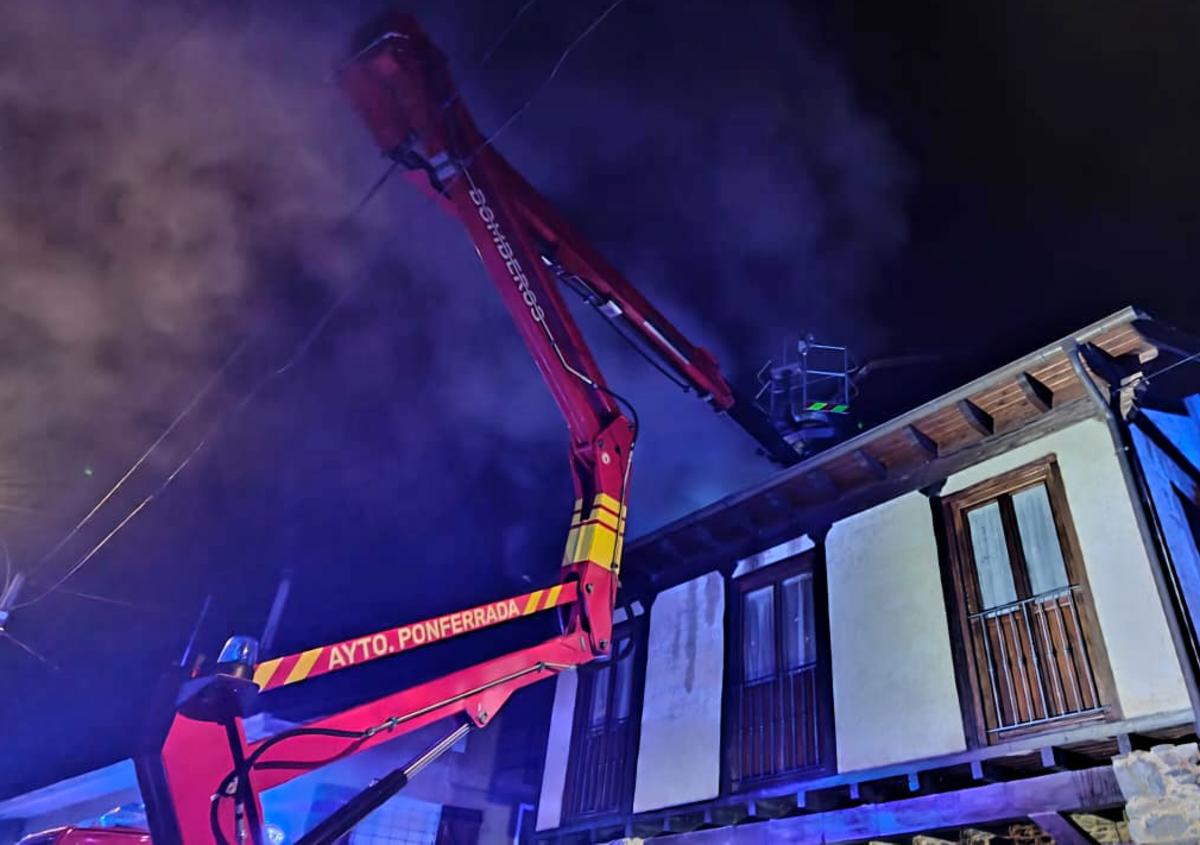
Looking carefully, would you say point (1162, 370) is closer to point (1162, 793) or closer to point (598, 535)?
point (1162, 793)

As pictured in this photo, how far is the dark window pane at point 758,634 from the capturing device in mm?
10500

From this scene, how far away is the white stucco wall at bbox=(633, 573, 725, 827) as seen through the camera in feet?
33.7

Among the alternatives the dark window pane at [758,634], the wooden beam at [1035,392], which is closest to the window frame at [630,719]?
the dark window pane at [758,634]

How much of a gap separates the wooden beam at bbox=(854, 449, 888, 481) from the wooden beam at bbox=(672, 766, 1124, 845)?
13.1 feet

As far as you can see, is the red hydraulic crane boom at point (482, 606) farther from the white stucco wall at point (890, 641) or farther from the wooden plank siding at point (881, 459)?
the white stucco wall at point (890, 641)

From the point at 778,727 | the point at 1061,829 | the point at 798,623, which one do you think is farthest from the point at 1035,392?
the point at 778,727

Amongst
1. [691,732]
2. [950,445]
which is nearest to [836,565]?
[950,445]

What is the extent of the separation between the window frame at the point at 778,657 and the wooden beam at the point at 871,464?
3.82ft

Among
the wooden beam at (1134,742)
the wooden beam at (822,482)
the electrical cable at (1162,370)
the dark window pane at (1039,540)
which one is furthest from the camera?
the wooden beam at (822,482)

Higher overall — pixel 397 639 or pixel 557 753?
pixel 557 753

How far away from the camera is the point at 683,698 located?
11.0 meters

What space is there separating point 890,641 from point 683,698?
322cm

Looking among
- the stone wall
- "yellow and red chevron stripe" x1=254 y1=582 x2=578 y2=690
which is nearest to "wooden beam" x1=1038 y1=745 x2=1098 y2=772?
the stone wall

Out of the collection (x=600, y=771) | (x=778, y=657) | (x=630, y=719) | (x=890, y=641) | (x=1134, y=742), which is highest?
(x=778, y=657)
